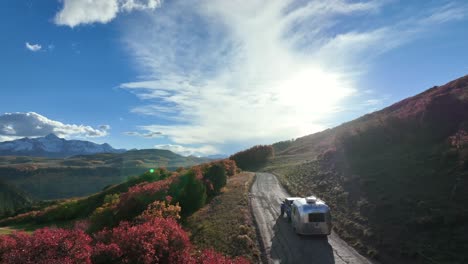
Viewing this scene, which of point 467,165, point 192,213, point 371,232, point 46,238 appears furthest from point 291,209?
point 46,238

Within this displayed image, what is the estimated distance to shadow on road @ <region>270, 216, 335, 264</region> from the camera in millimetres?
17391

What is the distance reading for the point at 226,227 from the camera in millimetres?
23609

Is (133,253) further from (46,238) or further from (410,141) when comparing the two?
(410,141)

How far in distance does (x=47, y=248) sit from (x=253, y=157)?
7355 cm

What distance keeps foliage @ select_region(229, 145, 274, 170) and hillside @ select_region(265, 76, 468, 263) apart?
37094 millimetres

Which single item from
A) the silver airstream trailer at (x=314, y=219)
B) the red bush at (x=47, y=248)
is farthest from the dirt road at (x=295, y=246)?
the red bush at (x=47, y=248)

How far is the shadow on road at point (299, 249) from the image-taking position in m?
17.4

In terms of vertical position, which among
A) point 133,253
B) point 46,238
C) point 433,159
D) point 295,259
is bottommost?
point 295,259

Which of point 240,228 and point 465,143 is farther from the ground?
point 465,143

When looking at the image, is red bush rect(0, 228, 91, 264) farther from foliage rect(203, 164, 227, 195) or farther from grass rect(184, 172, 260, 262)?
Result: foliage rect(203, 164, 227, 195)

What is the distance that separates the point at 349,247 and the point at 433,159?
1411 centimetres

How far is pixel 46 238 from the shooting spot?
33.6 feet

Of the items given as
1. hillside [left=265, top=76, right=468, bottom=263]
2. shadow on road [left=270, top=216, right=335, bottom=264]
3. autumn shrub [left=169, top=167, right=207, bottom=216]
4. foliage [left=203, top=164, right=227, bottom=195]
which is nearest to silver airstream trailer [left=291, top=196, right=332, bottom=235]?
shadow on road [left=270, top=216, right=335, bottom=264]

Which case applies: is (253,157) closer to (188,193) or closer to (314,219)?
(188,193)
